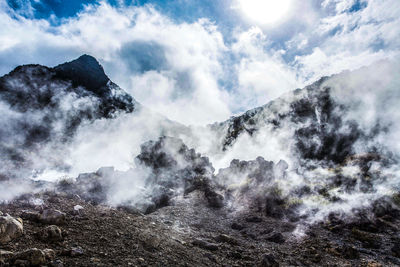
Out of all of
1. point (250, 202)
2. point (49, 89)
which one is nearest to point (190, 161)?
point (250, 202)

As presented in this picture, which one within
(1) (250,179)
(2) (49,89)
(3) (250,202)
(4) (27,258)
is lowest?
(4) (27,258)

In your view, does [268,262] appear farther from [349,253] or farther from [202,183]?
[202,183]

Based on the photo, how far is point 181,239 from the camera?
39.5ft

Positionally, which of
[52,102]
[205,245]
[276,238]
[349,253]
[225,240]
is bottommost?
[205,245]

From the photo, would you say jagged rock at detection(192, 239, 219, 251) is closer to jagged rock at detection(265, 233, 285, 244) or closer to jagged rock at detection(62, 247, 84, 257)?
jagged rock at detection(265, 233, 285, 244)

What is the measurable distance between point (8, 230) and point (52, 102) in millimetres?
46585

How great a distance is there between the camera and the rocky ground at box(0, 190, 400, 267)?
7160 millimetres

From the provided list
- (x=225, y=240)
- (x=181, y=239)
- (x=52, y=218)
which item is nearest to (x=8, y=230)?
(x=52, y=218)

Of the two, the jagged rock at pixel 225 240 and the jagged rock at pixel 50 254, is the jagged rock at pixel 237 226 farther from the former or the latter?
the jagged rock at pixel 50 254

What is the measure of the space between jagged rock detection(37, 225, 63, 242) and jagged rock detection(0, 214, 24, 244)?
0.61 m

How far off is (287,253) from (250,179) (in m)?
13.2

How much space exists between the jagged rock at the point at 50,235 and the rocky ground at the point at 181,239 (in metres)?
0.03

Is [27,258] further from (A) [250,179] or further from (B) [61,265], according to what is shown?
(A) [250,179]

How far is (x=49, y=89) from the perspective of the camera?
47.6 meters
